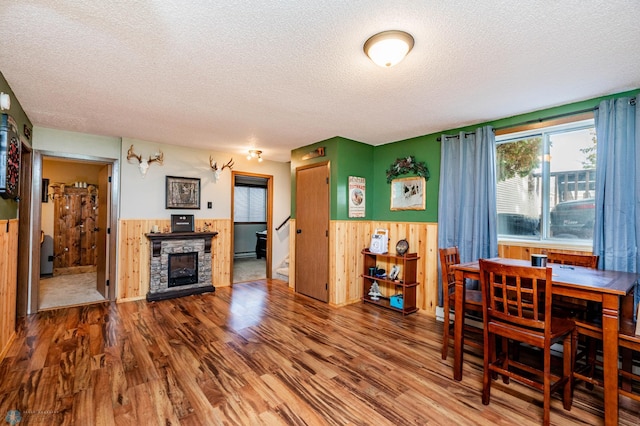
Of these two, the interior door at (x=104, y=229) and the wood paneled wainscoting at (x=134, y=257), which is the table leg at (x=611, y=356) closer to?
the wood paneled wainscoting at (x=134, y=257)

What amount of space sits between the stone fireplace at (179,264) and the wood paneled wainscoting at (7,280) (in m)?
1.50

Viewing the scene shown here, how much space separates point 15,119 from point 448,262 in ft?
14.5

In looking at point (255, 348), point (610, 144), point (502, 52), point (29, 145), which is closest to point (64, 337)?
point (255, 348)

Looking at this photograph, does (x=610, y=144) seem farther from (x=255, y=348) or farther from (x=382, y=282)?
(x=255, y=348)

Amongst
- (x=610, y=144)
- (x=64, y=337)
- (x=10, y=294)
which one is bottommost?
(x=64, y=337)

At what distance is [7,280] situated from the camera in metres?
2.89

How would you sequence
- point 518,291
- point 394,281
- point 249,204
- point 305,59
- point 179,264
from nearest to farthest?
point 518,291 < point 305,59 < point 394,281 < point 179,264 < point 249,204

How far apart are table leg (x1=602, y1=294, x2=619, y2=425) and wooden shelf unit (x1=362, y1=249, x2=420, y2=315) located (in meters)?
2.20

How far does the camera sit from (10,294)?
9.91ft

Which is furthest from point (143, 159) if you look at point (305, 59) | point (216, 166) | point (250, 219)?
point (250, 219)

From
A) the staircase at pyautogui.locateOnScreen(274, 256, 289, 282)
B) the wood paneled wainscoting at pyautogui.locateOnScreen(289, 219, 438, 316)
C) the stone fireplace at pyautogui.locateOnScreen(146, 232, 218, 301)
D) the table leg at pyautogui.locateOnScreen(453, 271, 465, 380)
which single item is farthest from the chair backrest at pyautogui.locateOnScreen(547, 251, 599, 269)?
the stone fireplace at pyautogui.locateOnScreen(146, 232, 218, 301)

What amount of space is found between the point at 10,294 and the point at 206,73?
2.99 meters

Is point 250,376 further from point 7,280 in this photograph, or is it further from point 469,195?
point 469,195

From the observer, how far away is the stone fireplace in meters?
4.54
